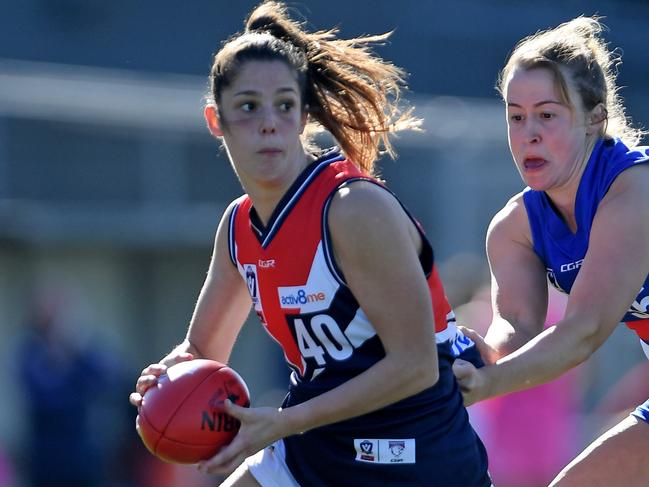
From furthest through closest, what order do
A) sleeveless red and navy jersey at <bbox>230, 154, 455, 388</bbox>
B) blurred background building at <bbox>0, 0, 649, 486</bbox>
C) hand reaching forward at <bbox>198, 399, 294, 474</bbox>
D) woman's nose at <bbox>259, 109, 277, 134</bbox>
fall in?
blurred background building at <bbox>0, 0, 649, 486</bbox>, woman's nose at <bbox>259, 109, 277, 134</bbox>, sleeveless red and navy jersey at <bbox>230, 154, 455, 388</bbox>, hand reaching forward at <bbox>198, 399, 294, 474</bbox>

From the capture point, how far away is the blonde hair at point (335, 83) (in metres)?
4.02

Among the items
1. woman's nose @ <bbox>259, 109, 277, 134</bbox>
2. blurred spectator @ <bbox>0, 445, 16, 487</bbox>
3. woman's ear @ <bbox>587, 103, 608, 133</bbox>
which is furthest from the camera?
blurred spectator @ <bbox>0, 445, 16, 487</bbox>

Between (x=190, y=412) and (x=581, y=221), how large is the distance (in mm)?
1398

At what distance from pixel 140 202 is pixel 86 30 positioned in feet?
6.77

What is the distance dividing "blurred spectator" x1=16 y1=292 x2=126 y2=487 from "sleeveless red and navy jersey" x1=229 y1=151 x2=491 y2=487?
18.0 feet

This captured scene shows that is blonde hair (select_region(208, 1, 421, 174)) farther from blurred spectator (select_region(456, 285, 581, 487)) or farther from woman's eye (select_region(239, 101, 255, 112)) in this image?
blurred spectator (select_region(456, 285, 581, 487))

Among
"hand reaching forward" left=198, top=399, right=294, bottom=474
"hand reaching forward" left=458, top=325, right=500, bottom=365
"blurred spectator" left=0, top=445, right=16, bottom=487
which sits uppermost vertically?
"hand reaching forward" left=458, top=325, right=500, bottom=365

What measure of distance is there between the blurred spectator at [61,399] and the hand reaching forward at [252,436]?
18.7 ft

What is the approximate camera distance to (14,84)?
11117mm

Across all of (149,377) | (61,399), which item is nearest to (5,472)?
(61,399)

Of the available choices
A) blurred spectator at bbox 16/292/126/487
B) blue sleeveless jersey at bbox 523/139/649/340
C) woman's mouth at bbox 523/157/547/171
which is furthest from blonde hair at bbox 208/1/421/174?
blurred spectator at bbox 16/292/126/487

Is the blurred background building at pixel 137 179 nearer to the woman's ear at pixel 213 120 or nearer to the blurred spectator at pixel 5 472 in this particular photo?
the blurred spectator at pixel 5 472

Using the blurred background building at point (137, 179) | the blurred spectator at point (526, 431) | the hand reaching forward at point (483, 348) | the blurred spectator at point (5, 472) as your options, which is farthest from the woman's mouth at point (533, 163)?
the blurred background building at point (137, 179)

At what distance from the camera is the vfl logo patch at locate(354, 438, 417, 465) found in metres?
3.77
